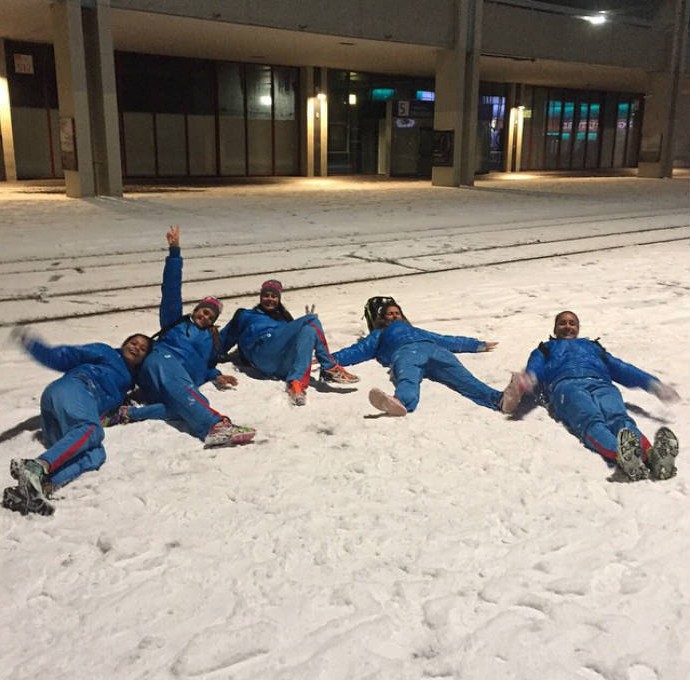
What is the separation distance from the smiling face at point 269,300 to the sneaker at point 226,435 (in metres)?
1.71

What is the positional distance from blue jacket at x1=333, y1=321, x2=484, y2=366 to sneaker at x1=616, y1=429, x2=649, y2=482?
208cm

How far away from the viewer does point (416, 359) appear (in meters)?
5.29

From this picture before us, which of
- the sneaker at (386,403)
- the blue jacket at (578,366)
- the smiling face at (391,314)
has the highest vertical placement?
the smiling face at (391,314)

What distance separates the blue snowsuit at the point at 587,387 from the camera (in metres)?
4.18

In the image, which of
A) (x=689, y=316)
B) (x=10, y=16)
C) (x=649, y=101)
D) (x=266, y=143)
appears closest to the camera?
(x=689, y=316)

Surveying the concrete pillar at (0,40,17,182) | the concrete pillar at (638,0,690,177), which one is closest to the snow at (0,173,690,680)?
the concrete pillar at (0,40,17,182)

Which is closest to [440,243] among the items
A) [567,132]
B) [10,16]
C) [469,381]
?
[469,381]

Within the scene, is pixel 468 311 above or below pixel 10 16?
below

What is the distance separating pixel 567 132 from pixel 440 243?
30766 millimetres

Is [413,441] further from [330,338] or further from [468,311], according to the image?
[468,311]

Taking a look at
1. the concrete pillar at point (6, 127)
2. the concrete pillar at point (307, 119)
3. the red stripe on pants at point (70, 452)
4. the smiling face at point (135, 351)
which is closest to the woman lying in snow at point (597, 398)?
A: the smiling face at point (135, 351)

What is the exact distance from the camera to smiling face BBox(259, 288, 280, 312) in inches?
228

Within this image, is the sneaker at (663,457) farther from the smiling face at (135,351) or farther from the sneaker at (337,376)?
the smiling face at (135,351)

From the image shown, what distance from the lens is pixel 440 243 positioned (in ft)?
39.5
